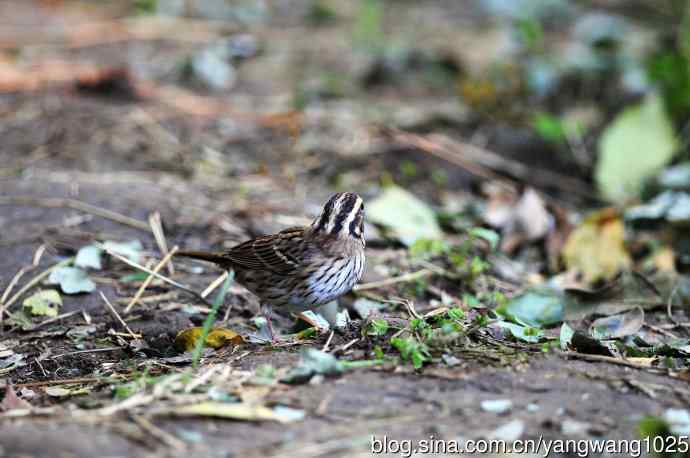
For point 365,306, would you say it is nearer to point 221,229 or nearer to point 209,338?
point 209,338

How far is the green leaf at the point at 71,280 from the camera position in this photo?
5469mm

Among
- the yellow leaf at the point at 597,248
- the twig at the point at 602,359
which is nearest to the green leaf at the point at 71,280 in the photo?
the twig at the point at 602,359

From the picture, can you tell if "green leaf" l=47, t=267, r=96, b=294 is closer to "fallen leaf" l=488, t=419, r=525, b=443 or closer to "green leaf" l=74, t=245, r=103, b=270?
"green leaf" l=74, t=245, r=103, b=270

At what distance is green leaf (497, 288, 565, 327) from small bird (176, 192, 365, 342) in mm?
970

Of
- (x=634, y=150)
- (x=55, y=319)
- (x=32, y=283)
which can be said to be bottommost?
(x=55, y=319)

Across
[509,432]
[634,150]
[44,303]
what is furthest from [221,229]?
[634,150]

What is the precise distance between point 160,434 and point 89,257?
8.66 feet

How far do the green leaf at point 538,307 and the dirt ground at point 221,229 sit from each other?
22.5 inches

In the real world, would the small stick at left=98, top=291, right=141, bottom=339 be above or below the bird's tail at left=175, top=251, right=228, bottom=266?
below

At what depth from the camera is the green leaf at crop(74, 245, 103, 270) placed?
5.70m

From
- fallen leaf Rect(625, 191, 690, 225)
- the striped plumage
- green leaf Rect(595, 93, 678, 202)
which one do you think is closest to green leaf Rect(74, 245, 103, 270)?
the striped plumage

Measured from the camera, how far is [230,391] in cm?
376

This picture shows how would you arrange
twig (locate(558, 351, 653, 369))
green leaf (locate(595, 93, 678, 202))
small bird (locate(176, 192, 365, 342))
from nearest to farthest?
twig (locate(558, 351, 653, 369))
small bird (locate(176, 192, 365, 342))
green leaf (locate(595, 93, 678, 202))

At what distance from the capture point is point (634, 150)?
7914 millimetres
